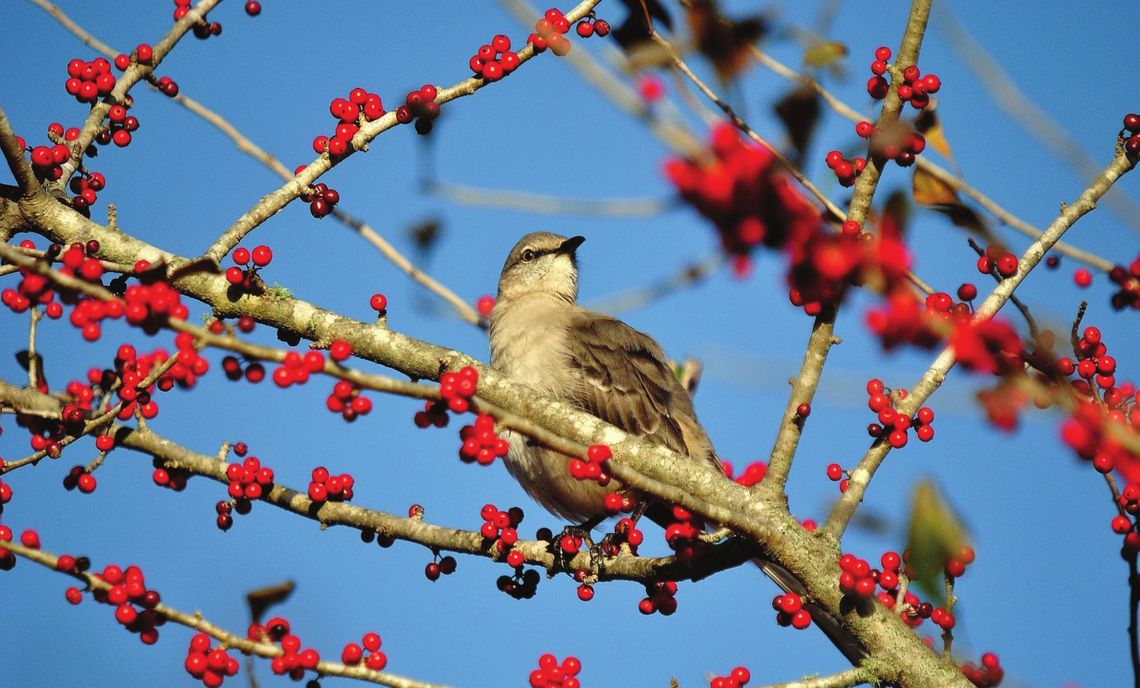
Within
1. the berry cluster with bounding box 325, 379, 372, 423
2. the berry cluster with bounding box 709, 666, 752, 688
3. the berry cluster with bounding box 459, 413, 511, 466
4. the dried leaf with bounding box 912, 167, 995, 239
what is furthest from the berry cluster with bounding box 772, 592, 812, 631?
the berry cluster with bounding box 325, 379, 372, 423

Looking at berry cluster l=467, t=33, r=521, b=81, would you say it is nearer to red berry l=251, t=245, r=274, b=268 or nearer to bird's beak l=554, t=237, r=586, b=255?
red berry l=251, t=245, r=274, b=268

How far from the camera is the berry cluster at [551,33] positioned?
4.19 meters

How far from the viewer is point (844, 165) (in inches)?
148

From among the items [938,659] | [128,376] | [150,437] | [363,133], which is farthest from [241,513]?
[938,659]

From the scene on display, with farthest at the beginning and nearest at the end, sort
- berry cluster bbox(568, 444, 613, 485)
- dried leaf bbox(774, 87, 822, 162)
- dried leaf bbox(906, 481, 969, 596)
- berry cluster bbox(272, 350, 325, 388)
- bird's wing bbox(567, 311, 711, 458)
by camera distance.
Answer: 1. bird's wing bbox(567, 311, 711, 458)
2. berry cluster bbox(568, 444, 613, 485)
3. berry cluster bbox(272, 350, 325, 388)
4. dried leaf bbox(906, 481, 969, 596)
5. dried leaf bbox(774, 87, 822, 162)

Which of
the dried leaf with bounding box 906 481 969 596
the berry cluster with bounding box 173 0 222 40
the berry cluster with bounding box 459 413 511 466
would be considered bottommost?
the dried leaf with bounding box 906 481 969 596

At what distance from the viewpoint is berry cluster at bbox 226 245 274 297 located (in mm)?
4195

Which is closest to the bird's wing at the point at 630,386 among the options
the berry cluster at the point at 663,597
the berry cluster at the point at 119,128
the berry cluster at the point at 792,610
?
the berry cluster at the point at 663,597

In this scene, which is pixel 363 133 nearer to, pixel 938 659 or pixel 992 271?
pixel 992 271

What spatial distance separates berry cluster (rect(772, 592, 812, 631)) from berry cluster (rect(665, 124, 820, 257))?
203cm

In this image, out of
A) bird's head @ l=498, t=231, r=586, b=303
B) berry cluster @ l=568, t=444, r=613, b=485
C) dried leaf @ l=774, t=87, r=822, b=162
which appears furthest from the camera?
bird's head @ l=498, t=231, r=586, b=303

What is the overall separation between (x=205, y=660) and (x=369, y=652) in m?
0.52

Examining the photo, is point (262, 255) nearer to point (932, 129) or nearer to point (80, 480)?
point (80, 480)

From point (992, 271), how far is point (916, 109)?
2.07 feet
